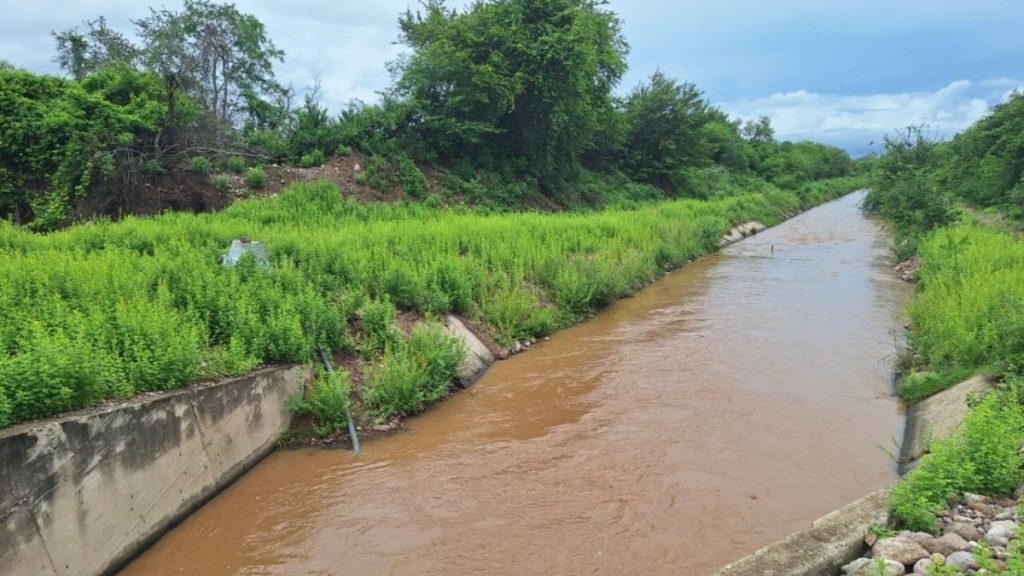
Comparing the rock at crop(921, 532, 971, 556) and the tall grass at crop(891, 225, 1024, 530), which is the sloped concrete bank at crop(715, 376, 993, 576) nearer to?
the tall grass at crop(891, 225, 1024, 530)

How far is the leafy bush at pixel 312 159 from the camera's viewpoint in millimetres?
18234

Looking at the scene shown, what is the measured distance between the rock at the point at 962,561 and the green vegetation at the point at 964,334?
461 mm

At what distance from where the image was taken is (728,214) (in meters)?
28.3

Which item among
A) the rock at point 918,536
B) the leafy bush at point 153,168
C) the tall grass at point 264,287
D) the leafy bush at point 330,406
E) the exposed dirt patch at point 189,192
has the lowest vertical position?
the rock at point 918,536

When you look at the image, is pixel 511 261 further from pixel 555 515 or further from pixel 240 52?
pixel 240 52

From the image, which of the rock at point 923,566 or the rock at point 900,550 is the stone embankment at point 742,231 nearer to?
the rock at point 900,550

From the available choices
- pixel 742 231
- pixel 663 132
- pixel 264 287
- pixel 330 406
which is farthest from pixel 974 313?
pixel 663 132

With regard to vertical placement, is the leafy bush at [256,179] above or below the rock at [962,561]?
above

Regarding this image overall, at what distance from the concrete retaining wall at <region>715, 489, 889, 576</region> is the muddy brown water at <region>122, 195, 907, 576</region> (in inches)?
23.4

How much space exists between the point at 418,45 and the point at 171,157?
10858 millimetres

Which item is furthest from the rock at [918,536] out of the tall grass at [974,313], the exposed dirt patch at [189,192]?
the exposed dirt patch at [189,192]

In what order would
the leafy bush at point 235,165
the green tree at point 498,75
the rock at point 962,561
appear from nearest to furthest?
the rock at point 962,561
the leafy bush at point 235,165
the green tree at point 498,75

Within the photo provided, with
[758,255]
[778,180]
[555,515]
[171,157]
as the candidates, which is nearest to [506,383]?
[555,515]

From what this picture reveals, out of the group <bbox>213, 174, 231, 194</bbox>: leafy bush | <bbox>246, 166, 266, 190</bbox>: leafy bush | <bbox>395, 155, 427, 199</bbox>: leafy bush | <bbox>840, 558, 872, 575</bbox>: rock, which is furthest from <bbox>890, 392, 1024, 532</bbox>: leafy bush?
<bbox>395, 155, 427, 199</bbox>: leafy bush
